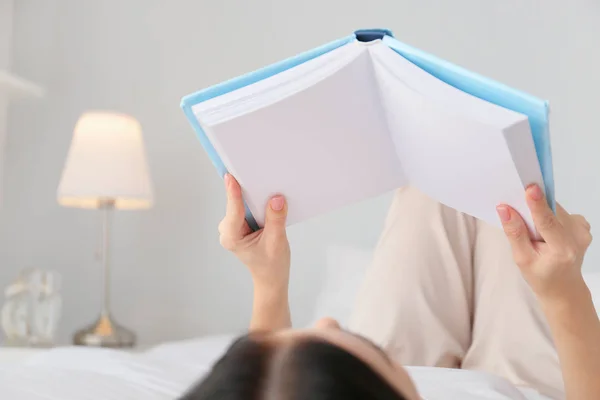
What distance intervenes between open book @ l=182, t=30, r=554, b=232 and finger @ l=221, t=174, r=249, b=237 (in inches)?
0.4

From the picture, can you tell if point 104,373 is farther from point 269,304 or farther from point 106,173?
point 106,173

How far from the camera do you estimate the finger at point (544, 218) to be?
2.03 ft

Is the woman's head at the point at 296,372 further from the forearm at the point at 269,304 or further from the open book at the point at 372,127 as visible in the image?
Result: the forearm at the point at 269,304

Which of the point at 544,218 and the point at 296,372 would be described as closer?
the point at 296,372

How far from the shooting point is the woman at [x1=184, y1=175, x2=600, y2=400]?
30 centimetres

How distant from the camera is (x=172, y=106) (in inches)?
95.1

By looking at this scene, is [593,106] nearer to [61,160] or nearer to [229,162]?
[229,162]

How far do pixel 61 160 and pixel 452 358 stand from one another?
174 centimetres

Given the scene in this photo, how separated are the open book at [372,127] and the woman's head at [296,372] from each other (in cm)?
31

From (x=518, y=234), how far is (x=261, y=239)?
10.7 inches

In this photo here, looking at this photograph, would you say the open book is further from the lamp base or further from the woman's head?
the lamp base

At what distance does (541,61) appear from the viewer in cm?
203

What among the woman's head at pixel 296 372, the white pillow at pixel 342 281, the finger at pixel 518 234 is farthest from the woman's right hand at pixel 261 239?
the white pillow at pixel 342 281

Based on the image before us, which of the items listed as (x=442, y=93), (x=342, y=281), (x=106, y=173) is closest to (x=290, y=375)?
(x=442, y=93)
